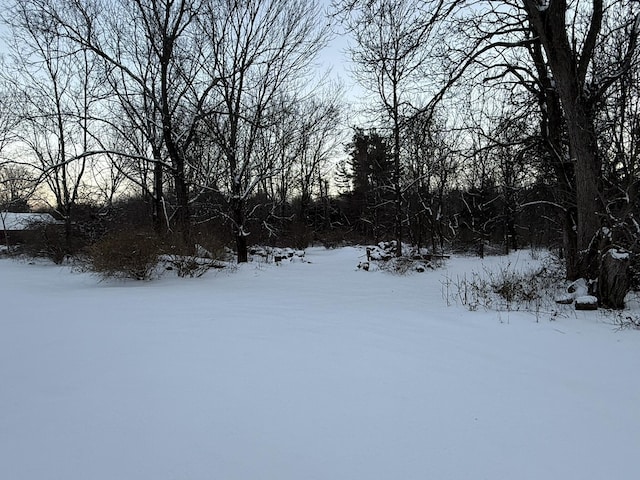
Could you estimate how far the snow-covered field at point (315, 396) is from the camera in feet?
6.28

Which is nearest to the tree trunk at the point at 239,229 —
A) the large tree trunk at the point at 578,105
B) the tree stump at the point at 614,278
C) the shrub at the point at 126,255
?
the shrub at the point at 126,255

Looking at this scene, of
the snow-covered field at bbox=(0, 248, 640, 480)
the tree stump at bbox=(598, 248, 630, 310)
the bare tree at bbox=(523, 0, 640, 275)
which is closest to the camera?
the snow-covered field at bbox=(0, 248, 640, 480)

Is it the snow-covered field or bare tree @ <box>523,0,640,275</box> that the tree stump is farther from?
the snow-covered field

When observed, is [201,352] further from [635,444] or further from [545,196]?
[545,196]

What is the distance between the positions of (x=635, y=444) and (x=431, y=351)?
66.8 inches

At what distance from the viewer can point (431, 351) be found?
11.9ft

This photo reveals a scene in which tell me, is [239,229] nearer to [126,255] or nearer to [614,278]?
[126,255]

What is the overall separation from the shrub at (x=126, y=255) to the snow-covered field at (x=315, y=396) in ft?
9.48

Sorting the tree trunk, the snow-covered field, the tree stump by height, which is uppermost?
the tree trunk

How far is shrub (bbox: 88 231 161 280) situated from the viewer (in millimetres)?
7840

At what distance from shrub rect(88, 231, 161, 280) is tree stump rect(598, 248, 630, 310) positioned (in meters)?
8.85

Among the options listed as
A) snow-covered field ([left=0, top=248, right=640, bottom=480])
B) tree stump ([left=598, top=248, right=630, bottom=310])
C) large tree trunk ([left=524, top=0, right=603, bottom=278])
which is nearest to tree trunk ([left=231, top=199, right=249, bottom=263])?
snow-covered field ([left=0, top=248, right=640, bottom=480])

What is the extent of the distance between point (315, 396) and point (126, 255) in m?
6.85

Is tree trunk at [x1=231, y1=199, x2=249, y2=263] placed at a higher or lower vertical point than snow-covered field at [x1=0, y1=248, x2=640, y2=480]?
higher
